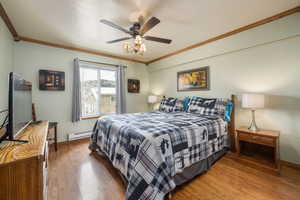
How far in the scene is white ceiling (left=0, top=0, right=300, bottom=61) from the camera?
1817mm

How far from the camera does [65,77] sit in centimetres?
323

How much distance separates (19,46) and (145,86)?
346cm

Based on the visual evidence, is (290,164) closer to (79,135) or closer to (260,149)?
(260,149)

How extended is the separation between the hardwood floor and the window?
5.83 feet

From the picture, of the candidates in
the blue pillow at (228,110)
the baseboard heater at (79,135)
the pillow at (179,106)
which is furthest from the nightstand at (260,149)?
the baseboard heater at (79,135)

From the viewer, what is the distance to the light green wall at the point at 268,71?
80.6 inches

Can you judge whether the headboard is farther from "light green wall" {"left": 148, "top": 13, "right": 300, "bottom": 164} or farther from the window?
the window

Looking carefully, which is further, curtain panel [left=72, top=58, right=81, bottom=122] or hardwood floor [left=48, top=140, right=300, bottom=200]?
curtain panel [left=72, top=58, right=81, bottom=122]

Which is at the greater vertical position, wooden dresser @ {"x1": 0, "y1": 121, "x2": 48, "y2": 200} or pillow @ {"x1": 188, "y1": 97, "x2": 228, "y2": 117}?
pillow @ {"x1": 188, "y1": 97, "x2": 228, "y2": 117}

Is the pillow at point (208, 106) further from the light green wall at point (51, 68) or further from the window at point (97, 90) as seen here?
the light green wall at point (51, 68)

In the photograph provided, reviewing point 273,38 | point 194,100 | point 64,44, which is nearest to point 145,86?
point 194,100

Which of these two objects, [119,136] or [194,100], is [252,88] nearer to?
[194,100]

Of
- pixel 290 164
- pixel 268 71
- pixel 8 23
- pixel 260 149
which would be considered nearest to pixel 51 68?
pixel 8 23

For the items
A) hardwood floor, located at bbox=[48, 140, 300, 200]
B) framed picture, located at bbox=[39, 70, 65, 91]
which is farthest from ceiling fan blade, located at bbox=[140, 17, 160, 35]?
framed picture, located at bbox=[39, 70, 65, 91]
